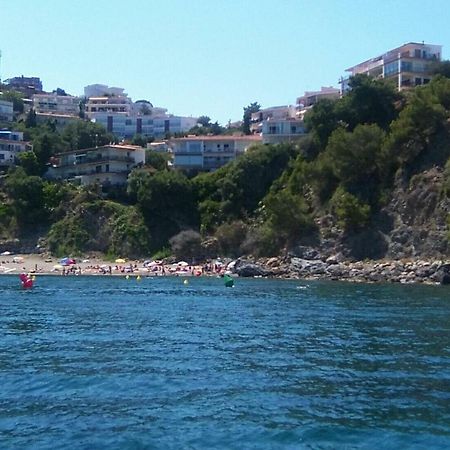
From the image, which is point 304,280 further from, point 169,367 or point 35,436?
point 35,436

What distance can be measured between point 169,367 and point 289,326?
1164 cm

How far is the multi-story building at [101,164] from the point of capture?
102 metres

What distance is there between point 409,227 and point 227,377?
5178cm

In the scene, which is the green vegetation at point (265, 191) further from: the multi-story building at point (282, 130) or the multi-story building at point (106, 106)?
the multi-story building at point (106, 106)

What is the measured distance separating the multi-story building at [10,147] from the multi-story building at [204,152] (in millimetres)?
25578

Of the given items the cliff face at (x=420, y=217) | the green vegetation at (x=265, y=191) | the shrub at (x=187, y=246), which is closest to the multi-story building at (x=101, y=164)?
the green vegetation at (x=265, y=191)

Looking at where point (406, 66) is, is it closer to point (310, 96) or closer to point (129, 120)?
point (310, 96)

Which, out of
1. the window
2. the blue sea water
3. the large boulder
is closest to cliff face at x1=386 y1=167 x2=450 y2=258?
the large boulder

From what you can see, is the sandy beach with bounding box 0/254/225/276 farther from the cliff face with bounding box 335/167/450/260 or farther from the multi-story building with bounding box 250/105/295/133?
the multi-story building with bounding box 250/105/295/133

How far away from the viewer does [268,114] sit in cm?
14662

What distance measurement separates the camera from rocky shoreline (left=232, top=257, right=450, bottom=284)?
6238 cm

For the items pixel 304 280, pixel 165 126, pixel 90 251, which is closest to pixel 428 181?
pixel 304 280

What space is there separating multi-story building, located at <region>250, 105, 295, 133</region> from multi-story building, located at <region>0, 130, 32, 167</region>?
4201cm

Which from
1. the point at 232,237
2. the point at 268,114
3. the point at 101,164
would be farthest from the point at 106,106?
the point at 232,237
